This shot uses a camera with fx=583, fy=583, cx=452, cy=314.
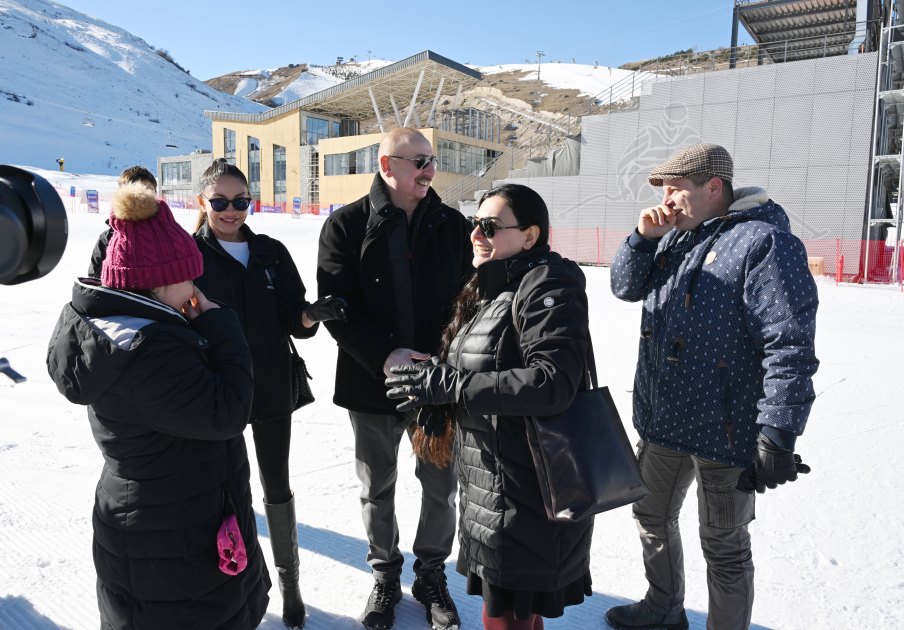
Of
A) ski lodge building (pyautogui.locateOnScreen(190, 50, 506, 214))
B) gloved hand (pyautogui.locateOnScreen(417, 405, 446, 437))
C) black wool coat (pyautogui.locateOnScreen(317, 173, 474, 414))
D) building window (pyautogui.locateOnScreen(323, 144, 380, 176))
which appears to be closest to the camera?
gloved hand (pyautogui.locateOnScreen(417, 405, 446, 437))

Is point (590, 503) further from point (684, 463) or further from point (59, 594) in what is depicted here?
point (59, 594)

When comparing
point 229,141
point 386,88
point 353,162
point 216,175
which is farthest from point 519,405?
point 229,141

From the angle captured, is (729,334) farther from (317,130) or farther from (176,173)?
Answer: (176,173)

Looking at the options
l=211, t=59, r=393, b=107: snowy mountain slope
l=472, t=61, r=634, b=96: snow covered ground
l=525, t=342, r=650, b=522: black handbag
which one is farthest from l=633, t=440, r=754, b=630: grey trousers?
l=211, t=59, r=393, b=107: snowy mountain slope

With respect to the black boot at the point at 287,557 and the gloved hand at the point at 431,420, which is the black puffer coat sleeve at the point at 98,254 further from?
the gloved hand at the point at 431,420

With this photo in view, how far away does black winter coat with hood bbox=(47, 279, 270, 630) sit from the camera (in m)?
1.49

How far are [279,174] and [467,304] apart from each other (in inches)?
1393

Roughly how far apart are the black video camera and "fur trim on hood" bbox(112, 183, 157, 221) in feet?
1.04

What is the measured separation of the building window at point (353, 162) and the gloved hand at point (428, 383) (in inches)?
1154

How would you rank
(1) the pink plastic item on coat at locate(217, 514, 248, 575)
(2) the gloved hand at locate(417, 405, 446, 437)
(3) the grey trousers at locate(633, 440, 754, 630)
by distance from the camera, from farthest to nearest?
(3) the grey trousers at locate(633, 440, 754, 630)
(2) the gloved hand at locate(417, 405, 446, 437)
(1) the pink plastic item on coat at locate(217, 514, 248, 575)

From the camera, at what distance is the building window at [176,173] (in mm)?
41281

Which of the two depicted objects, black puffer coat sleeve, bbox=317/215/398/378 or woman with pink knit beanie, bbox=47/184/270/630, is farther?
black puffer coat sleeve, bbox=317/215/398/378

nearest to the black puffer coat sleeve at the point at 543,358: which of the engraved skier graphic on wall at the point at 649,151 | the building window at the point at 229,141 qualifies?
the engraved skier graphic on wall at the point at 649,151

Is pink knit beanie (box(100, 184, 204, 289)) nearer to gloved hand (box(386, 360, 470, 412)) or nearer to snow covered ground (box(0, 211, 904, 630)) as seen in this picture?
gloved hand (box(386, 360, 470, 412))
